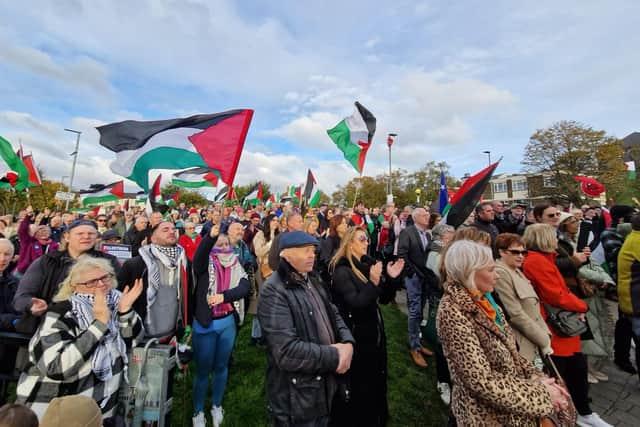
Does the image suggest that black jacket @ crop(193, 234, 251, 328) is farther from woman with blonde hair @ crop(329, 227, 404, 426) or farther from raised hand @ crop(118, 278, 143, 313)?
woman with blonde hair @ crop(329, 227, 404, 426)

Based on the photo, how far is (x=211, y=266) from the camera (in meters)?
3.50

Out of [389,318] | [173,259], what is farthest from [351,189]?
[173,259]

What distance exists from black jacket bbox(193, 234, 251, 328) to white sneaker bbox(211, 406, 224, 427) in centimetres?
97

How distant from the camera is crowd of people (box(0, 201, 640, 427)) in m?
1.98

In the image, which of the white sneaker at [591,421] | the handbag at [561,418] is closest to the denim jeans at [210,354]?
the handbag at [561,418]

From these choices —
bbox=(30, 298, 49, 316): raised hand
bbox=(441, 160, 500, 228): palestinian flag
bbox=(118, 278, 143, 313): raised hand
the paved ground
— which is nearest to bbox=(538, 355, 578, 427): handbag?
the paved ground

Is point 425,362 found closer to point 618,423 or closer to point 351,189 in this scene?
point 618,423

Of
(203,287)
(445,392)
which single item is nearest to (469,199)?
(445,392)

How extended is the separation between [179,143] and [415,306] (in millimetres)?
4430

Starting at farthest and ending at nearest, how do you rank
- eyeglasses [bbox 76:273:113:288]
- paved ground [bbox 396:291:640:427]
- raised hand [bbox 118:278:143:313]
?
paved ground [bbox 396:291:640:427], raised hand [bbox 118:278:143:313], eyeglasses [bbox 76:273:113:288]

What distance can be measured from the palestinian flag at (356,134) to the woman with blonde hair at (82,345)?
7.44 metres

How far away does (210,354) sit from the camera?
329 cm

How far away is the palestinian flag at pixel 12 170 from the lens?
8.89 meters

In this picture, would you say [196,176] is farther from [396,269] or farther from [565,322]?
[565,322]
